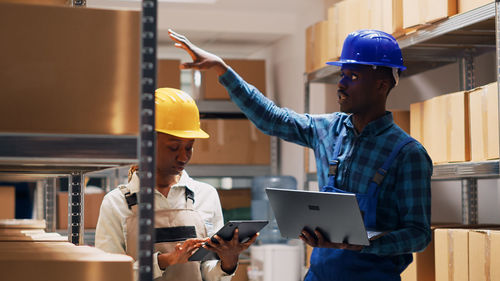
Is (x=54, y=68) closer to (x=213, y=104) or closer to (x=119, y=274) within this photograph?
(x=119, y=274)

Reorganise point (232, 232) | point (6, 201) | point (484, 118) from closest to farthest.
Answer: point (232, 232) → point (484, 118) → point (6, 201)

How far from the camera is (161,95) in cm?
258

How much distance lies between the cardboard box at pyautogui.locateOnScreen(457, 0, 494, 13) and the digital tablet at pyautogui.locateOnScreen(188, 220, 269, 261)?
1581mm

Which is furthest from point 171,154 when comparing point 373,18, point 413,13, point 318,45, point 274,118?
point 318,45

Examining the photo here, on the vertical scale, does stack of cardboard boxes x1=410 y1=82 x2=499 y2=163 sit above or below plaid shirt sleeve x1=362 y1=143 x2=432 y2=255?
above

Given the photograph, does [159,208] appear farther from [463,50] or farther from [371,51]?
[463,50]

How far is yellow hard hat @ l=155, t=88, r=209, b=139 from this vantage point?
245 cm

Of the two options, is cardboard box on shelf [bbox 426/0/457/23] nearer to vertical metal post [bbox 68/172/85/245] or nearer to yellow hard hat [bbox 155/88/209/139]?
yellow hard hat [bbox 155/88/209/139]

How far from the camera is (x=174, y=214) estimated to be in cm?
238

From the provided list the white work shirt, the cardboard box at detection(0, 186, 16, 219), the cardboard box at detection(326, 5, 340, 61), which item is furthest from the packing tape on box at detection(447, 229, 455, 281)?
the cardboard box at detection(0, 186, 16, 219)

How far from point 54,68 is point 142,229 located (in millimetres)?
383

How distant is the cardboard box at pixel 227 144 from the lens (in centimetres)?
666

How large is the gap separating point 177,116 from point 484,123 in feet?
4.95

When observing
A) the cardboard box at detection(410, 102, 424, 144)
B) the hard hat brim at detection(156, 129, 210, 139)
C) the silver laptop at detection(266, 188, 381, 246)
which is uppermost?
the cardboard box at detection(410, 102, 424, 144)
